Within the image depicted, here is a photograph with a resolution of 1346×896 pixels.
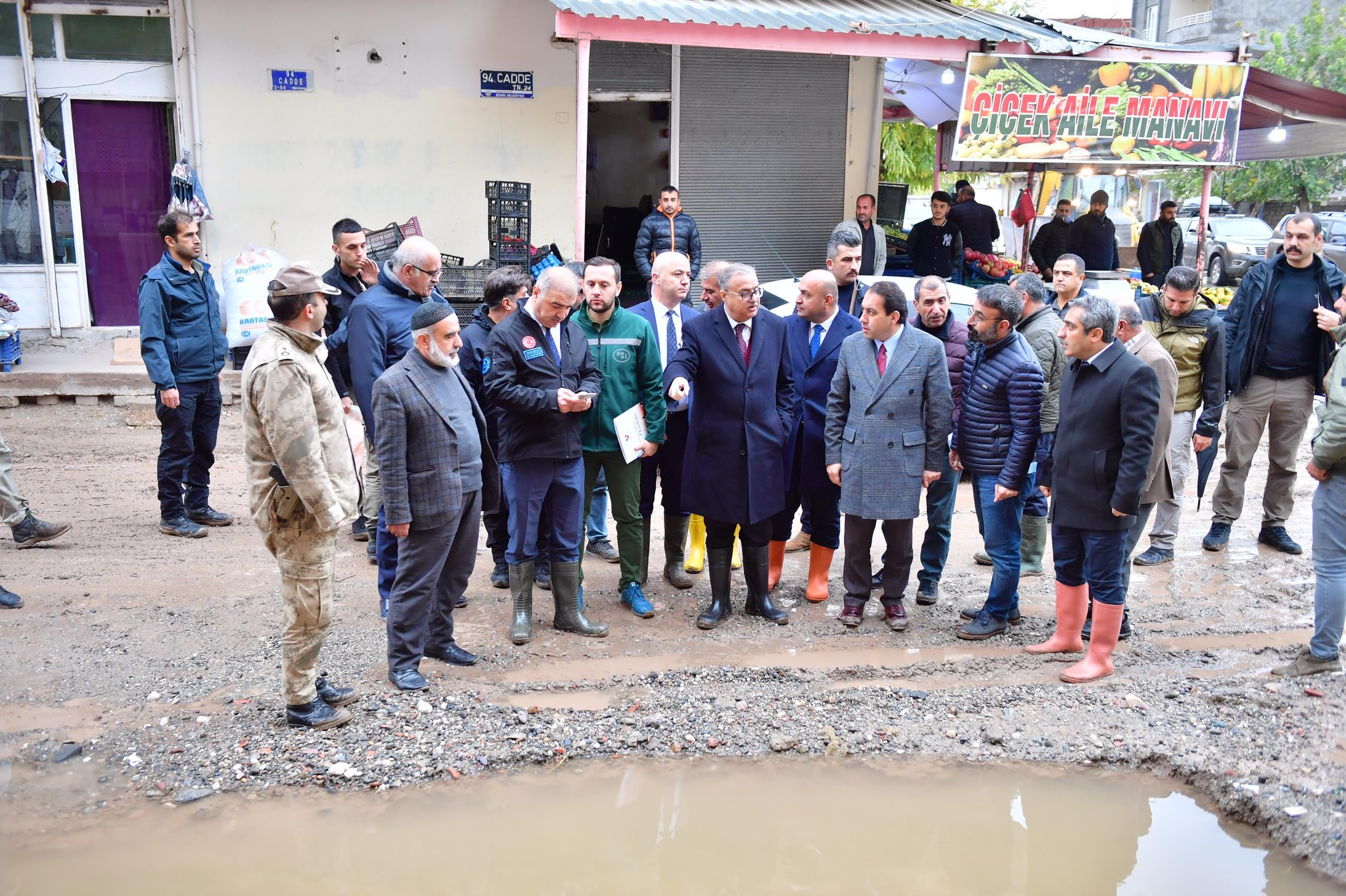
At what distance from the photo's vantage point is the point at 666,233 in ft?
33.3

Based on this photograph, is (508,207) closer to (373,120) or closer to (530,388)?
(373,120)

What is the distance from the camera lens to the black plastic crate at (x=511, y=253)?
34.6 ft

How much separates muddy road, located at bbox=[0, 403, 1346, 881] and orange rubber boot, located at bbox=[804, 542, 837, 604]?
75mm

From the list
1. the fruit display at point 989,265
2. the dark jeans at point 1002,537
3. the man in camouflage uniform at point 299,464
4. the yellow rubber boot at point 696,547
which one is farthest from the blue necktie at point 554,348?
the fruit display at point 989,265

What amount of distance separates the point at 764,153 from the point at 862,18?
8.87 feet

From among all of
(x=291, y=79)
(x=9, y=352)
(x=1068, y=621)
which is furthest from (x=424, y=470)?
(x=291, y=79)

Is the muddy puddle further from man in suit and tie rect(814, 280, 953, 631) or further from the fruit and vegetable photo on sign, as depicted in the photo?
the fruit and vegetable photo on sign

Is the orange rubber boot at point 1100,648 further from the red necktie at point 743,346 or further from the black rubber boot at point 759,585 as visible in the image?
the red necktie at point 743,346

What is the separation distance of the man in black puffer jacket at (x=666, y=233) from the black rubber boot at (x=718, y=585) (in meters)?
4.71

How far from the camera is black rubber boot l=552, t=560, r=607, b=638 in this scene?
5578 millimetres

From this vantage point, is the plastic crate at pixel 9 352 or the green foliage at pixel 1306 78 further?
the green foliage at pixel 1306 78

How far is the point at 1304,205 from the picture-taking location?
95.8 feet

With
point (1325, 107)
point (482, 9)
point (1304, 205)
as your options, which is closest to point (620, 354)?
point (482, 9)

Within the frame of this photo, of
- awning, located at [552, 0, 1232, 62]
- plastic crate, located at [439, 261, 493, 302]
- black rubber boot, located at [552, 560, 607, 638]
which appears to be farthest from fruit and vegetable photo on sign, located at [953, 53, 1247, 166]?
black rubber boot, located at [552, 560, 607, 638]
